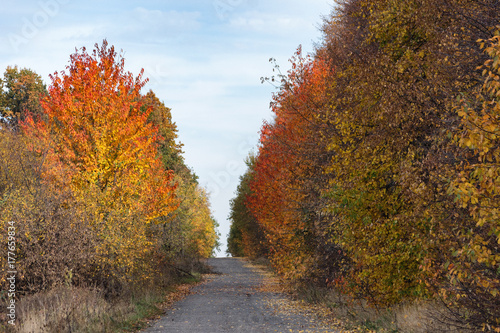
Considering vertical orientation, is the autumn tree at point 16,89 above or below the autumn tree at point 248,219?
above

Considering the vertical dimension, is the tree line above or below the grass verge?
above

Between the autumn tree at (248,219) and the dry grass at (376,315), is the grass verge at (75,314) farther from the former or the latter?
the autumn tree at (248,219)

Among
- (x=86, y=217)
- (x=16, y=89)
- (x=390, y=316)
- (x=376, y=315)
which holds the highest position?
(x=16, y=89)

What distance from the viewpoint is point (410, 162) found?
39.1ft

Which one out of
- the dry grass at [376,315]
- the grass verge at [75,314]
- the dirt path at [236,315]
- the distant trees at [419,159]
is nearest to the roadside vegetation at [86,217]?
the grass verge at [75,314]

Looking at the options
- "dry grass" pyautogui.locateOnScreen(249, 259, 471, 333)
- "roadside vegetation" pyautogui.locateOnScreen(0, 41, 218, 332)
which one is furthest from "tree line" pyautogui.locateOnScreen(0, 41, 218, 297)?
"dry grass" pyautogui.locateOnScreen(249, 259, 471, 333)

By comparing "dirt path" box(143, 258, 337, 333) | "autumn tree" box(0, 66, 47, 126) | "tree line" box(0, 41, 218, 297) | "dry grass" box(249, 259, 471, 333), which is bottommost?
"dirt path" box(143, 258, 337, 333)

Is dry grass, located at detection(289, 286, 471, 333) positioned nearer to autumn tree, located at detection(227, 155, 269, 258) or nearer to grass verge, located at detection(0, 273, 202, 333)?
grass verge, located at detection(0, 273, 202, 333)

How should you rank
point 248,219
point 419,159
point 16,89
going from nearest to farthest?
point 419,159 → point 16,89 → point 248,219

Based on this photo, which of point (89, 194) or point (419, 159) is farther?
point (89, 194)

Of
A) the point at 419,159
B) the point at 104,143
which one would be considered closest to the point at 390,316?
the point at 419,159

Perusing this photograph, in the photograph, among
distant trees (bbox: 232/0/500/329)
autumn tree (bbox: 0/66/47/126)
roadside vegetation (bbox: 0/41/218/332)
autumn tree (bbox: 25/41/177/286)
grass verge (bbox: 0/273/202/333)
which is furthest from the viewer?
autumn tree (bbox: 0/66/47/126)

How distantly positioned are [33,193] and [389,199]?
36.3 feet

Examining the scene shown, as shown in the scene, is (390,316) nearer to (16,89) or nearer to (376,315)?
(376,315)
